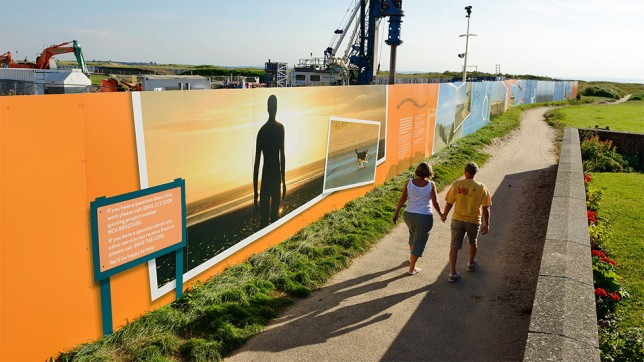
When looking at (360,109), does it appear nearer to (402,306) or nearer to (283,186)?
(283,186)

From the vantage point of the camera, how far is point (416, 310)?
6.06 metres

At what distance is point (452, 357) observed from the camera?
5070 mm

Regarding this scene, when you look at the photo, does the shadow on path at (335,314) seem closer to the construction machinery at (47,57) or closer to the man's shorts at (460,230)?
the man's shorts at (460,230)

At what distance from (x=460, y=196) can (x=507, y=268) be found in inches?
61.5

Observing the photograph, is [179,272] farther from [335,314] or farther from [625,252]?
[625,252]

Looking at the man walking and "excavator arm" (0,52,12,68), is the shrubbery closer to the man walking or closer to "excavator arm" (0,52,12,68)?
the man walking

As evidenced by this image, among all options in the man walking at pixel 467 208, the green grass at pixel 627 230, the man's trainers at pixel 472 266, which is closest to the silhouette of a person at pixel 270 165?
the man walking at pixel 467 208

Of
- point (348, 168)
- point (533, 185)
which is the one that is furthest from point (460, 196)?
point (533, 185)

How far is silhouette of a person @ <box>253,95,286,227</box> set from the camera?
24.0ft

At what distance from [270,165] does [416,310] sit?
9.81ft

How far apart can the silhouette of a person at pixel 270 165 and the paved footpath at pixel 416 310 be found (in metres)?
1.47

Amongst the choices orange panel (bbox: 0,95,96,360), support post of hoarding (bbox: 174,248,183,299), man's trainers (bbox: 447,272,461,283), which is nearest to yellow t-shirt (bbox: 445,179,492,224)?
man's trainers (bbox: 447,272,461,283)

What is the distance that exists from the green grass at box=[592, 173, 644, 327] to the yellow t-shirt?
6.28 ft

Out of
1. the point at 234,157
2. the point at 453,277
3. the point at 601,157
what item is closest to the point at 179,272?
the point at 234,157
